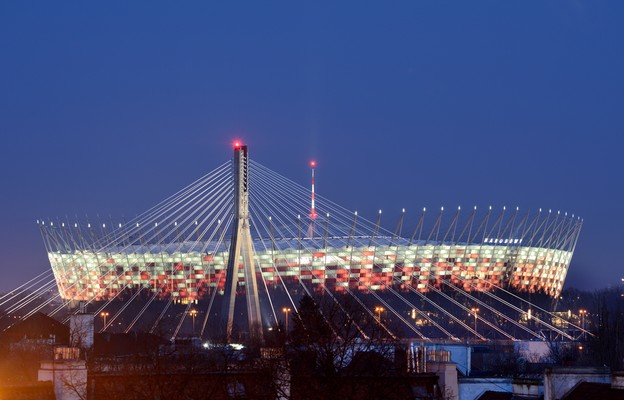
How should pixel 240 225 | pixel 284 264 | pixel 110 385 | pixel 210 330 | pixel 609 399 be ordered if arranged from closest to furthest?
pixel 609 399 < pixel 110 385 < pixel 240 225 < pixel 210 330 < pixel 284 264

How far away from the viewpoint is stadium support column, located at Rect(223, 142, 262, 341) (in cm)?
6291

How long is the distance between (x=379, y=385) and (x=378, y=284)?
81.2m

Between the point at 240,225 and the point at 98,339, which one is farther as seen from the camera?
the point at 240,225

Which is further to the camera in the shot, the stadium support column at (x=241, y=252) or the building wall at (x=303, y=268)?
the building wall at (x=303, y=268)

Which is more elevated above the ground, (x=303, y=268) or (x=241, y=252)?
(x=241, y=252)

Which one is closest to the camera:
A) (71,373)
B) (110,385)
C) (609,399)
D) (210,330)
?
(609,399)

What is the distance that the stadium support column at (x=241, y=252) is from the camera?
62906mm

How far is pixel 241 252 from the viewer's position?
220 ft

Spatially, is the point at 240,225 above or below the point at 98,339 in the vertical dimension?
above

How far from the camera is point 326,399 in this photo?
20641 millimetres

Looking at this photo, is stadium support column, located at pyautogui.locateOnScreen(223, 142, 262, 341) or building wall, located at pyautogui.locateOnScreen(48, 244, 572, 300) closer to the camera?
stadium support column, located at pyautogui.locateOnScreen(223, 142, 262, 341)

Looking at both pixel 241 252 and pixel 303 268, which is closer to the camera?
pixel 241 252

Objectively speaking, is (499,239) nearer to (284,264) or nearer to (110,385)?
(284,264)

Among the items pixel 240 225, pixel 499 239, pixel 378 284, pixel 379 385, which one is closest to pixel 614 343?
pixel 240 225
